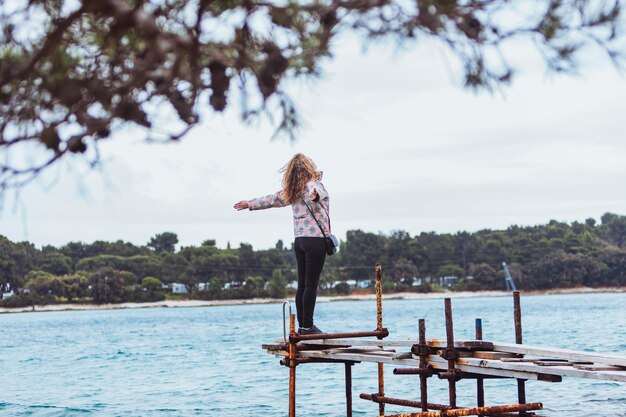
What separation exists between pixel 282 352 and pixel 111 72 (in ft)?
22.0

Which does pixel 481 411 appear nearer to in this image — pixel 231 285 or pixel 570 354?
pixel 570 354

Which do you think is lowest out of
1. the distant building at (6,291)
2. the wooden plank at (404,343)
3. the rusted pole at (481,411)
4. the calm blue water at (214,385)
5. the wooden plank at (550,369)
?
the calm blue water at (214,385)

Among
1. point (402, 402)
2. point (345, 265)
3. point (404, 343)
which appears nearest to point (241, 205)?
point (404, 343)

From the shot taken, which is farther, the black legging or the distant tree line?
the distant tree line

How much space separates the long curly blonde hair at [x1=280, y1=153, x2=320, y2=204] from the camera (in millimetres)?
10078

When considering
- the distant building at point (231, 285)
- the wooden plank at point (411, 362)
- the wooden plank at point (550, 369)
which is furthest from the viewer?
the distant building at point (231, 285)

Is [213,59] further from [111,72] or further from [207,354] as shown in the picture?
[207,354]

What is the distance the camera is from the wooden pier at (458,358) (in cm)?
890

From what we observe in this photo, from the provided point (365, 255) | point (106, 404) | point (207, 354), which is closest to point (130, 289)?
point (365, 255)

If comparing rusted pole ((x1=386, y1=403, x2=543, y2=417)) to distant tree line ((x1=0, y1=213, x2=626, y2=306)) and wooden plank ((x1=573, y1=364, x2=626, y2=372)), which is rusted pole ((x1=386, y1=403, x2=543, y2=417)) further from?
distant tree line ((x1=0, y1=213, x2=626, y2=306))

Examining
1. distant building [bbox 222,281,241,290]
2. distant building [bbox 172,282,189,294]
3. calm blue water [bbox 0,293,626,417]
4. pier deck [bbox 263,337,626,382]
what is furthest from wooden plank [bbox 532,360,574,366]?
distant building [bbox 172,282,189,294]

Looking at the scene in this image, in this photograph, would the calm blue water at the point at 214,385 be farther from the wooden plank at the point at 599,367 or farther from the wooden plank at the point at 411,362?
the wooden plank at the point at 599,367

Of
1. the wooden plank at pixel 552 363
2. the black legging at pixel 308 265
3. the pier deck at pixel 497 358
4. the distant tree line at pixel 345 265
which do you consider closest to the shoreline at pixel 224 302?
the distant tree line at pixel 345 265

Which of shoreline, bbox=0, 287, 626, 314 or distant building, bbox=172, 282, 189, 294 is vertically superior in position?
distant building, bbox=172, 282, 189, 294
